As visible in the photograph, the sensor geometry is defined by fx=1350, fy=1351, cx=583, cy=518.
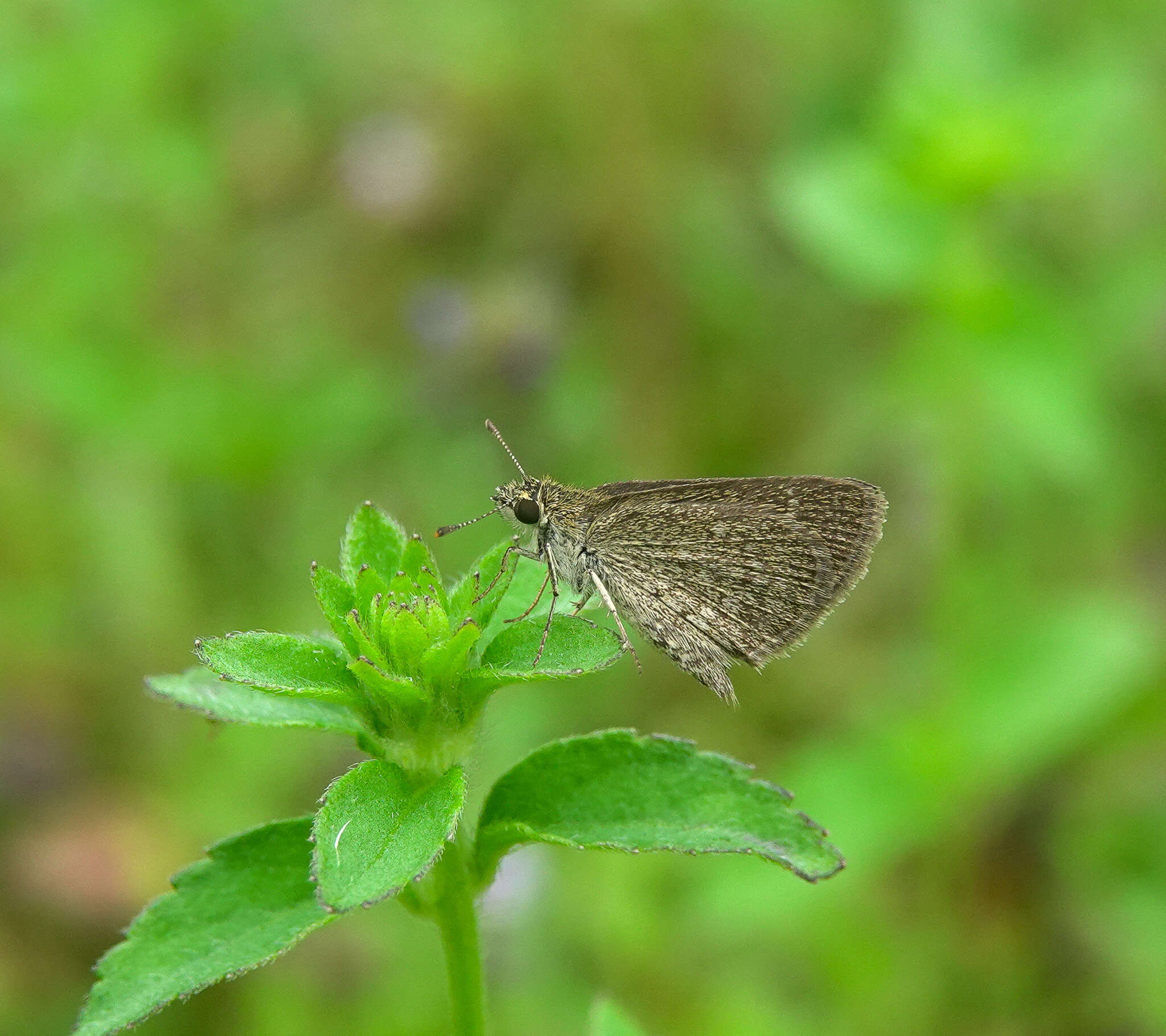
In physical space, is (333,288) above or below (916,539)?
above

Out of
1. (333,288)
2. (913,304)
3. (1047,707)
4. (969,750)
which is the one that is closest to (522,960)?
(969,750)

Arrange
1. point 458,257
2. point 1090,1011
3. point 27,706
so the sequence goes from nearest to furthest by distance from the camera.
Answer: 1. point 1090,1011
2. point 27,706
3. point 458,257

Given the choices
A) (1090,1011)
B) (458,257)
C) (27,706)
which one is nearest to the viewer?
(1090,1011)

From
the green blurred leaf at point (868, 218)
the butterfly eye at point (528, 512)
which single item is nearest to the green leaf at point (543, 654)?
the butterfly eye at point (528, 512)

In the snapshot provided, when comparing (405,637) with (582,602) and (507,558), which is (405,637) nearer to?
(507,558)

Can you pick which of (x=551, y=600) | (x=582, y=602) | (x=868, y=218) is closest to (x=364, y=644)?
(x=551, y=600)

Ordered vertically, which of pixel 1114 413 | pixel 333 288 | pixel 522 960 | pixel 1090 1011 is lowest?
pixel 1090 1011

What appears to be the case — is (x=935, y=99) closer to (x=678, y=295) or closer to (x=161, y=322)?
(x=678, y=295)
